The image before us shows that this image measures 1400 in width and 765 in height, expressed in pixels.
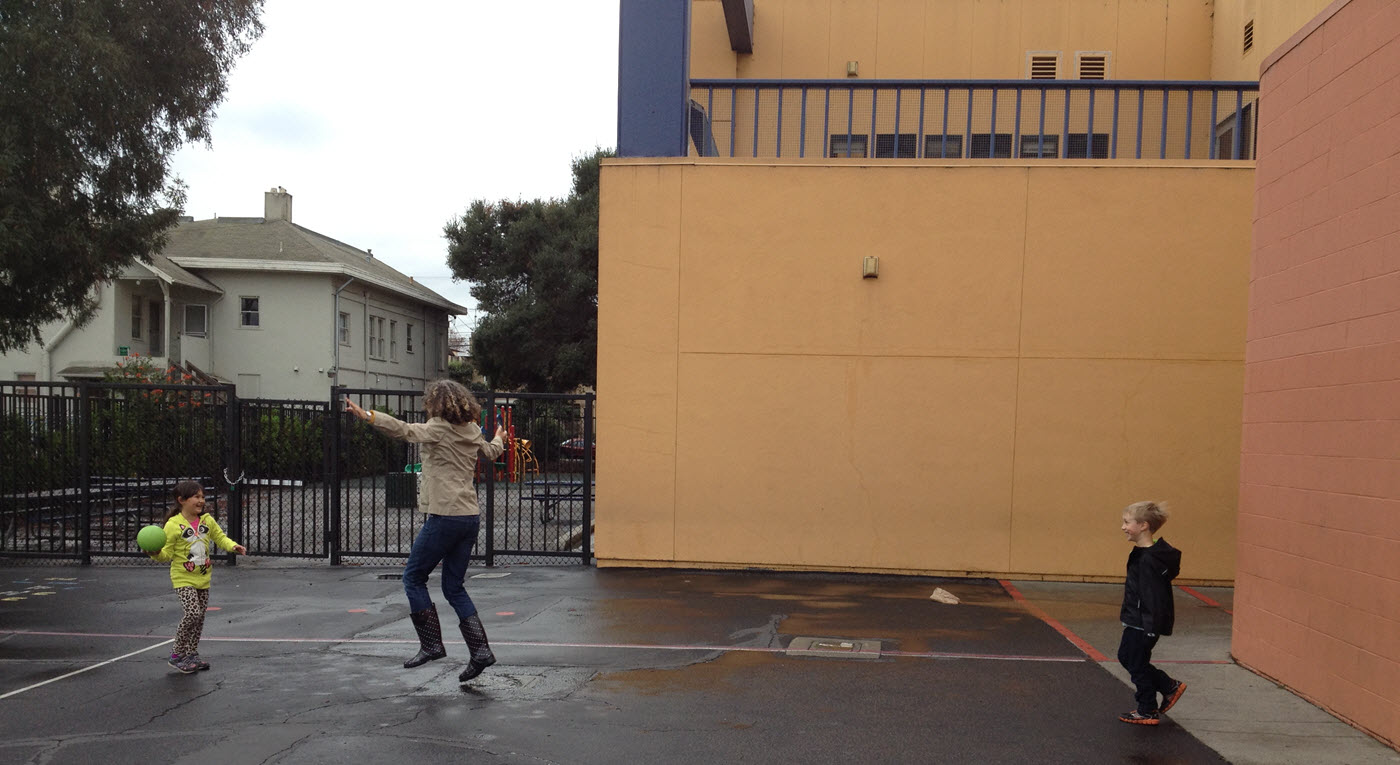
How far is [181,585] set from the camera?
22.3 feet

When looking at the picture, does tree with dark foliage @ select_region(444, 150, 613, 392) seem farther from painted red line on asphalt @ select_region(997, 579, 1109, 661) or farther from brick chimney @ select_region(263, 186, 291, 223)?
painted red line on asphalt @ select_region(997, 579, 1109, 661)

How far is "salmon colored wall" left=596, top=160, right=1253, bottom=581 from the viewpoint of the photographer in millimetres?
10602

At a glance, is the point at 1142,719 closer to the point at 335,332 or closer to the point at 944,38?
the point at 944,38

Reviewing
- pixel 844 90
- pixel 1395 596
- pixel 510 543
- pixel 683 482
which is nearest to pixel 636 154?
pixel 844 90

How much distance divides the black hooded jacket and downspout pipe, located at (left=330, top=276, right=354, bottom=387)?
2825cm

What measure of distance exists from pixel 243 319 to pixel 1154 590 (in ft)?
99.7

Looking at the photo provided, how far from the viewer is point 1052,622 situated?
8.68m

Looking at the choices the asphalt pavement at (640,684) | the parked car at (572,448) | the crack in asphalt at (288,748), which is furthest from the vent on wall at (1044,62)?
the crack in asphalt at (288,748)

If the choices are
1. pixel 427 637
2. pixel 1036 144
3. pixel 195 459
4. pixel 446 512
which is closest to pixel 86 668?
pixel 427 637

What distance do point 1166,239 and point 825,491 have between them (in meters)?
4.22

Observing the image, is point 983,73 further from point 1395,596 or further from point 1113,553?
point 1395,596

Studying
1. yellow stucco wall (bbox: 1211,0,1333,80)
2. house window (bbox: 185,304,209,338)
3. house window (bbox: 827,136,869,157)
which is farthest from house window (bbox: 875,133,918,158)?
house window (bbox: 185,304,209,338)

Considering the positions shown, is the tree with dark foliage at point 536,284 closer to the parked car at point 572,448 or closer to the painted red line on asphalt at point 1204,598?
the parked car at point 572,448

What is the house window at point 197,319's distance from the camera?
1220 inches
